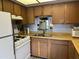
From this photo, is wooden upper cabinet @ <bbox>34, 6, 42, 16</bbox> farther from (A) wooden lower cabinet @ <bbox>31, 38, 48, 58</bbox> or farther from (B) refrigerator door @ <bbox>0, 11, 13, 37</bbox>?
(B) refrigerator door @ <bbox>0, 11, 13, 37</bbox>

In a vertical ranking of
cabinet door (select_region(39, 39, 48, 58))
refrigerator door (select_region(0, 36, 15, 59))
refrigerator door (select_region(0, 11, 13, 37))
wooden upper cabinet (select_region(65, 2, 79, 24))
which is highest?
wooden upper cabinet (select_region(65, 2, 79, 24))

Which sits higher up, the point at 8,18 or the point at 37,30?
the point at 8,18

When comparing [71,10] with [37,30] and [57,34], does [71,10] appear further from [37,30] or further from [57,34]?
[37,30]

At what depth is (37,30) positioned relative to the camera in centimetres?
385

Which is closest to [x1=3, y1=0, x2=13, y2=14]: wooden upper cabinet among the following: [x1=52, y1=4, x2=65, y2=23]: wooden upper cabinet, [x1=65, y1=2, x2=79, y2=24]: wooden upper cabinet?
[x1=52, y1=4, x2=65, y2=23]: wooden upper cabinet

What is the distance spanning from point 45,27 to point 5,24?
1996mm

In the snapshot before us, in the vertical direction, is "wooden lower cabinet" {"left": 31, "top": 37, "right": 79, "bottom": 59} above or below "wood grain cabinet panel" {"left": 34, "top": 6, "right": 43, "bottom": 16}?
below

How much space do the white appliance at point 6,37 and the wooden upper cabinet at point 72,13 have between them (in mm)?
2077

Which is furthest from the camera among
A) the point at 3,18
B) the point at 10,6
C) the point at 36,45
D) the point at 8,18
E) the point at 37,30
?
the point at 37,30

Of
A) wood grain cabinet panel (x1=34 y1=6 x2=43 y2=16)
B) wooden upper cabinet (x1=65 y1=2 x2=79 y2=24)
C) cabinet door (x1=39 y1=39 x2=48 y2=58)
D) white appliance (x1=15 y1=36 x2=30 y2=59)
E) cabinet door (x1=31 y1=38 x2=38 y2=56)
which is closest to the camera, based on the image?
white appliance (x1=15 y1=36 x2=30 y2=59)

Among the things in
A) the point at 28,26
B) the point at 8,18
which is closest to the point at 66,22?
the point at 28,26

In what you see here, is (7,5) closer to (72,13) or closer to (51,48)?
(51,48)

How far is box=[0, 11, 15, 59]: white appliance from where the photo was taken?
1581 millimetres

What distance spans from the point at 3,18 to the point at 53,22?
6.76 ft
